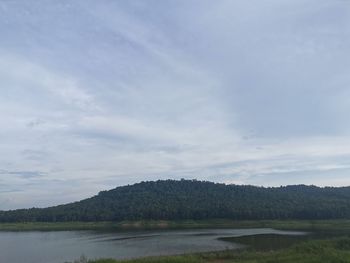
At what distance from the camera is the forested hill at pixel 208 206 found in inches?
4640

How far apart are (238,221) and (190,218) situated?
14.6m

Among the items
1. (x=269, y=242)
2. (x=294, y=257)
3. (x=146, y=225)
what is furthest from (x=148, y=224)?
(x=294, y=257)

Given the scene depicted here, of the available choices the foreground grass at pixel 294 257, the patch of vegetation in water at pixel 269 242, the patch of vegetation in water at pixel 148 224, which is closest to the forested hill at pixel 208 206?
the patch of vegetation in water at pixel 148 224

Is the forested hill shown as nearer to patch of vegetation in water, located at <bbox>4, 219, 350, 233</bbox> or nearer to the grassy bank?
patch of vegetation in water, located at <bbox>4, 219, 350, 233</bbox>

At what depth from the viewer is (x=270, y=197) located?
156m

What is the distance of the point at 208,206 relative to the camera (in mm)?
138250

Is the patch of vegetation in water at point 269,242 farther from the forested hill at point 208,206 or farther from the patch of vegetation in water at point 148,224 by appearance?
the forested hill at point 208,206

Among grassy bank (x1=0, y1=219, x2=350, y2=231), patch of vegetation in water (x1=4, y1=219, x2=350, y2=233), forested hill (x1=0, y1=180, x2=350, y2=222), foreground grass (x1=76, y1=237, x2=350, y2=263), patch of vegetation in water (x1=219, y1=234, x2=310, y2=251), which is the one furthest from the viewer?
forested hill (x1=0, y1=180, x2=350, y2=222)

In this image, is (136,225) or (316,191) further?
(316,191)

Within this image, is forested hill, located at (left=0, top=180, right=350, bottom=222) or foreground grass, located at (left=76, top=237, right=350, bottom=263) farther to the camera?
forested hill, located at (left=0, top=180, right=350, bottom=222)

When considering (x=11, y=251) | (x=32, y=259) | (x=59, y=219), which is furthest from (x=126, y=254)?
(x=59, y=219)

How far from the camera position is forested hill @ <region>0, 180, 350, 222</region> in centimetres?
11785

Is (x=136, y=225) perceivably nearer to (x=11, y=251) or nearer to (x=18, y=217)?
(x=18, y=217)

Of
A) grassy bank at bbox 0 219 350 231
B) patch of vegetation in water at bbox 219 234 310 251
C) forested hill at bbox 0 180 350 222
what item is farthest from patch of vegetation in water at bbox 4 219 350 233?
patch of vegetation in water at bbox 219 234 310 251
